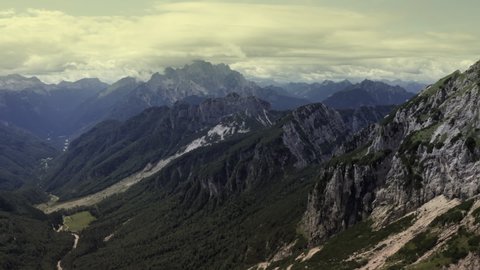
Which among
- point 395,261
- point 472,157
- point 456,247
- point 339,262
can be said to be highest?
point 472,157

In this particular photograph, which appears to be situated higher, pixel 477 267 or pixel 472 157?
pixel 472 157

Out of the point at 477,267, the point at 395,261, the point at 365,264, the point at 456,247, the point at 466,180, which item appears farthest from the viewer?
the point at 466,180

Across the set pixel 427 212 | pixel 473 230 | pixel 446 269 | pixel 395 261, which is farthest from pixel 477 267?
pixel 427 212

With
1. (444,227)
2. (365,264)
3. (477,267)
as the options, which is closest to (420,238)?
(444,227)

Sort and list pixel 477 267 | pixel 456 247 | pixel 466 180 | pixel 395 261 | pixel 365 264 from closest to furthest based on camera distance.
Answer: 1. pixel 477 267
2. pixel 456 247
3. pixel 395 261
4. pixel 365 264
5. pixel 466 180

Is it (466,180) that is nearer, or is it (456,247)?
(456,247)

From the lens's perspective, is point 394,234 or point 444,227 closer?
point 444,227

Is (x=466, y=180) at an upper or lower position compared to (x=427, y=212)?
upper

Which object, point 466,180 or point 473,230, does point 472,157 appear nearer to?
point 466,180

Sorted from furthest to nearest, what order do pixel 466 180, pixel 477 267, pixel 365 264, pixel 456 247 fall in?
pixel 466 180 < pixel 365 264 < pixel 456 247 < pixel 477 267

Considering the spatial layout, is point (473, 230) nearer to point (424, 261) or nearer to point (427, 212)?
point (424, 261)
